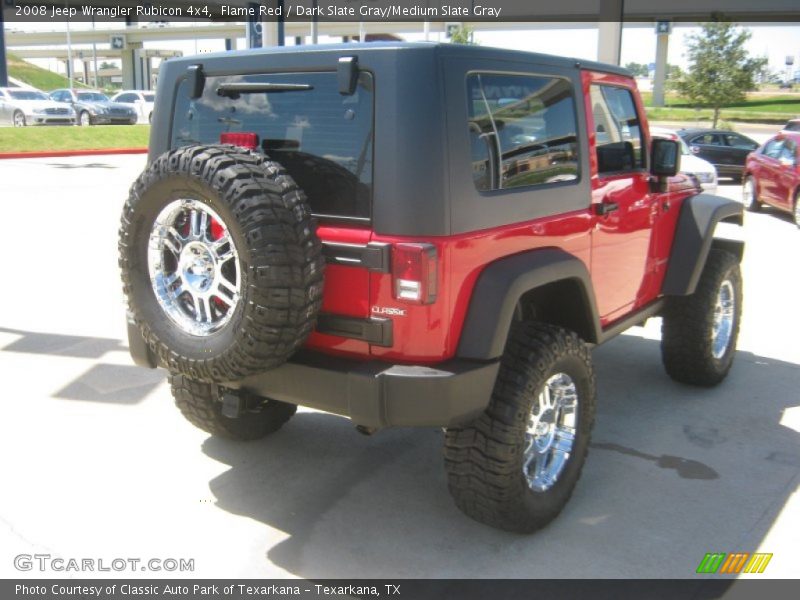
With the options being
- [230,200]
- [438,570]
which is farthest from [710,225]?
[230,200]

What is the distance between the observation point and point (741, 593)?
310cm

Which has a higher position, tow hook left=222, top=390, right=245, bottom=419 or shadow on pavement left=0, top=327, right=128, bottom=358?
tow hook left=222, top=390, right=245, bottom=419

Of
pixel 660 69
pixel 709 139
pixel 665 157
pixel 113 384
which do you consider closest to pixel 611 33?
pixel 709 139

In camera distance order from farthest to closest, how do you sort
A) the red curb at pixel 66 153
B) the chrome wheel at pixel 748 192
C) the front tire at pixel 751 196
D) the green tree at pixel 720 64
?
the green tree at pixel 720 64
the red curb at pixel 66 153
the chrome wheel at pixel 748 192
the front tire at pixel 751 196

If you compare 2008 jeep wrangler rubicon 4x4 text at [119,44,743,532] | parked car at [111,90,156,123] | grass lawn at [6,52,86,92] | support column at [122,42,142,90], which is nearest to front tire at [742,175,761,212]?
2008 jeep wrangler rubicon 4x4 text at [119,44,743,532]

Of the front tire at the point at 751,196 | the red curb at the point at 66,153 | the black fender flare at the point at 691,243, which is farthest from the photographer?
the red curb at the point at 66,153

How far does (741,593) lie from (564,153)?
202cm

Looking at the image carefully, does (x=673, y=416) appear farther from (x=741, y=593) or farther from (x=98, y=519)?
(x=98, y=519)

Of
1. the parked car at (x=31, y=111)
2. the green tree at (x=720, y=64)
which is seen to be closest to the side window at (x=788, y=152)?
the green tree at (x=720, y=64)

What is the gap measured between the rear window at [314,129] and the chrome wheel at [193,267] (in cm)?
42

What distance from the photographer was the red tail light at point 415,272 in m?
2.90

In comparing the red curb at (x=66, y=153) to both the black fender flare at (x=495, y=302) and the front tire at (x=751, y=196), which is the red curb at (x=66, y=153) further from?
the black fender flare at (x=495, y=302)

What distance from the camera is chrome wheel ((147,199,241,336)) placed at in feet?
10.1

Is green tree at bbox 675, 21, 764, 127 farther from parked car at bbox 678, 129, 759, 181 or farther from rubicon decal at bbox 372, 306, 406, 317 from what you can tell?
rubicon decal at bbox 372, 306, 406, 317
